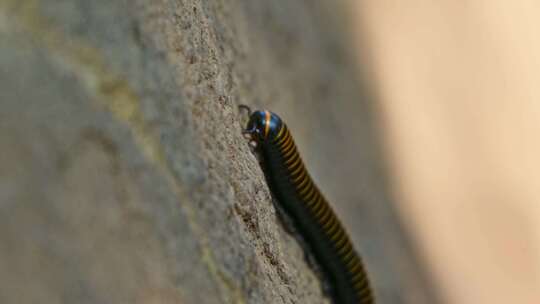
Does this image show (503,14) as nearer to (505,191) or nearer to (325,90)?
(505,191)

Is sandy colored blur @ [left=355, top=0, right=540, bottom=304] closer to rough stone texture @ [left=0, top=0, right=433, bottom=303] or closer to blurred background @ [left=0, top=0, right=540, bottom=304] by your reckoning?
blurred background @ [left=0, top=0, right=540, bottom=304]

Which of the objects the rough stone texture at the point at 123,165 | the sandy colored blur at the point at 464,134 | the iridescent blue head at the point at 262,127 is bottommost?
the rough stone texture at the point at 123,165

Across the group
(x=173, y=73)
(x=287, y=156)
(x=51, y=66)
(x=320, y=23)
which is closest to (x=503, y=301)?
(x=320, y=23)

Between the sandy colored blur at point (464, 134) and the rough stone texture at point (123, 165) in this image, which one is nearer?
the rough stone texture at point (123, 165)

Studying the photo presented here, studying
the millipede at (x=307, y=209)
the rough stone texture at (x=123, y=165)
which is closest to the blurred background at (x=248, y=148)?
the rough stone texture at (x=123, y=165)

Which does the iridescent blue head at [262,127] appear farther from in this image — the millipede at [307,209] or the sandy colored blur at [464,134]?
the sandy colored blur at [464,134]

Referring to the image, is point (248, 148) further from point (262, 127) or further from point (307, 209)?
point (307, 209)
